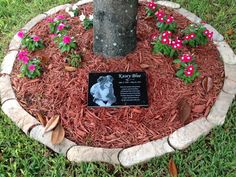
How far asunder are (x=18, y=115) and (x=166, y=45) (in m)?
1.39

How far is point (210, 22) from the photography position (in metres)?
3.64

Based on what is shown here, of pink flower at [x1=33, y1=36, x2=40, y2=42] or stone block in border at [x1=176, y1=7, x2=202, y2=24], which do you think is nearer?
pink flower at [x1=33, y1=36, x2=40, y2=42]

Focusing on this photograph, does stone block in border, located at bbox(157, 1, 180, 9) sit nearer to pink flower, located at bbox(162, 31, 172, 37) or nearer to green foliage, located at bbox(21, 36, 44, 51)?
pink flower, located at bbox(162, 31, 172, 37)

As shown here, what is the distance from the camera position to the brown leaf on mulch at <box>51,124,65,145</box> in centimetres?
253

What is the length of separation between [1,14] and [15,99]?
1.44 m

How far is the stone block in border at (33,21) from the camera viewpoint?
11.6ft

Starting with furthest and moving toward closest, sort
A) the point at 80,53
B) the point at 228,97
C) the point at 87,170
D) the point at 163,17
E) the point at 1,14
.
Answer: the point at 1,14 < the point at 163,17 < the point at 80,53 < the point at 228,97 < the point at 87,170

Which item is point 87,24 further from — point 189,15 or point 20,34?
point 189,15

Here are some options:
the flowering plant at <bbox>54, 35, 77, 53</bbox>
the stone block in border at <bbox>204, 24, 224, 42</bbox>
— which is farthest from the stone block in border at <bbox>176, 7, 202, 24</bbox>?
the flowering plant at <bbox>54, 35, 77, 53</bbox>

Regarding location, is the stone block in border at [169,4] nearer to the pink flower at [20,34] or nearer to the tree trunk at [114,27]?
the tree trunk at [114,27]

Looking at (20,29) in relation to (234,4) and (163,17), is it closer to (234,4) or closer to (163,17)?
(163,17)

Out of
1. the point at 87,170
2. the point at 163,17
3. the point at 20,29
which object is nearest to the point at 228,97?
the point at 163,17

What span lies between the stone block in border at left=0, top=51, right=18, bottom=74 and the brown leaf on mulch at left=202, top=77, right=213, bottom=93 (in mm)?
1739

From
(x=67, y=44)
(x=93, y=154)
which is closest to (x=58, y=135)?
(x=93, y=154)
